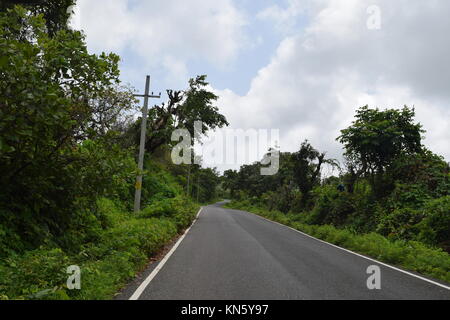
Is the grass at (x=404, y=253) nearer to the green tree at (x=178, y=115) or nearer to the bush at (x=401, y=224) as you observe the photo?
the bush at (x=401, y=224)

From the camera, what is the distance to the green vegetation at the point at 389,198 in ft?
35.3

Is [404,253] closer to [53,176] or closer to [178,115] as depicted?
[53,176]

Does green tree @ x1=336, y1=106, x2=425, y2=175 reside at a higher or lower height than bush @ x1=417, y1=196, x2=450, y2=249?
higher

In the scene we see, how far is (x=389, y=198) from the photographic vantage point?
1581 centimetres

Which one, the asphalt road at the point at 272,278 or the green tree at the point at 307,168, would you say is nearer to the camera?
the asphalt road at the point at 272,278

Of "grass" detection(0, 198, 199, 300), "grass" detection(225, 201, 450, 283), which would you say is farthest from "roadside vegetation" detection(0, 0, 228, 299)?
"grass" detection(225, 201, 450, 283)

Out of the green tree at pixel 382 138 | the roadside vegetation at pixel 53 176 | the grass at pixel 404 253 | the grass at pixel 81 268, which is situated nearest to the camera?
the grass at pixel 81 268

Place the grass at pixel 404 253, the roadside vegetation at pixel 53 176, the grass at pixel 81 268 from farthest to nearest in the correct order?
the grass at pixel 404 253 < the roadside vegetation at pixel 53 176 < the grass at pixel 81 268

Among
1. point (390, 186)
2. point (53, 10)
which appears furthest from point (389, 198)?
point (53, 10)

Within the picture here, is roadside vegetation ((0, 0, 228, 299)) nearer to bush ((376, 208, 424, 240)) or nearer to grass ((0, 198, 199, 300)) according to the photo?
grass ((0, 198, 199, 300))

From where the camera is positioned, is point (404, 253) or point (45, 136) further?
point (404, 253)

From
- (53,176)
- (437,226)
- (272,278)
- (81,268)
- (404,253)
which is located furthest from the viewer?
(437,226)

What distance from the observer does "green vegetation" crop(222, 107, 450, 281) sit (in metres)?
10.8

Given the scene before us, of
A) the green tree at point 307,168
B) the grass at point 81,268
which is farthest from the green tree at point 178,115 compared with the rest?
the grass at point 81,268
